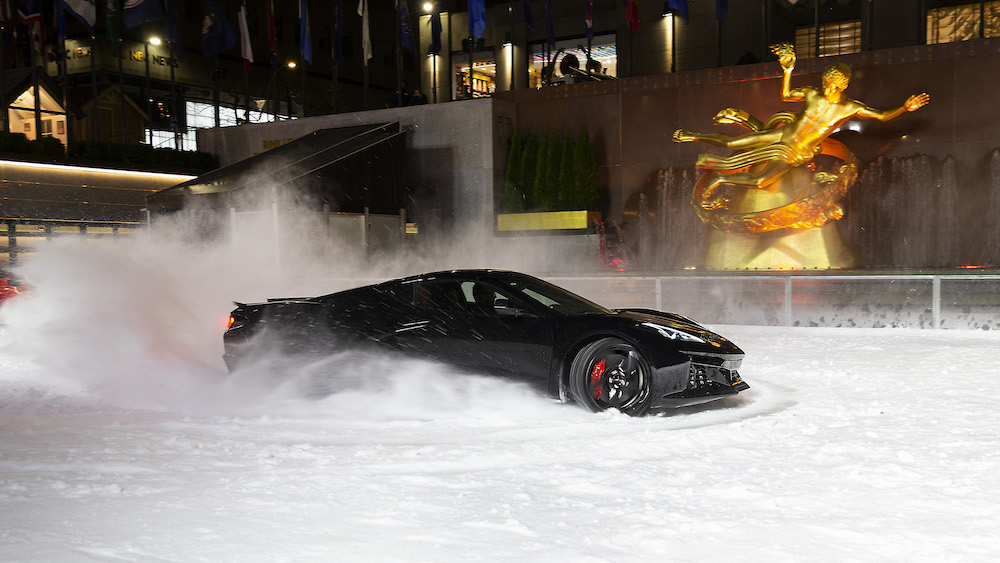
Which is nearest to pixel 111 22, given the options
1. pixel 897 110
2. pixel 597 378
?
pixel 897 110

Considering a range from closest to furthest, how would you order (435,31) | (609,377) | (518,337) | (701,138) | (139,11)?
(609,377) < (518,337) < (701,138) < (139,11) < (435,31)

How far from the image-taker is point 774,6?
30172mm

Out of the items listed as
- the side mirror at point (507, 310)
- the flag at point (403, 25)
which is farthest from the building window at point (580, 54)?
the side mirror at point (507, 310)

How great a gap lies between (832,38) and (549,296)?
27.3 meters

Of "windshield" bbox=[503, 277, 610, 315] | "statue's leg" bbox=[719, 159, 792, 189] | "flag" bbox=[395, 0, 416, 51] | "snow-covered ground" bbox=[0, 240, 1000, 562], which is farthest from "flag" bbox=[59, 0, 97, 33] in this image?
"windshield" bbox=[503, 277, 610, 315]

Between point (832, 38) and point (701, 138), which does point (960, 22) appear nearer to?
point (832, 38)

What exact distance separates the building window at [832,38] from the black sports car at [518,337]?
85.7 ft

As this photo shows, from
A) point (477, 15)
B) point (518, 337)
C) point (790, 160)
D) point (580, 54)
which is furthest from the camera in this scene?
A: point (580, 54)

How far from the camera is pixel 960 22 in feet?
A: 95.0

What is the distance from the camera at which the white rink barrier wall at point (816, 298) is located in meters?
12.6

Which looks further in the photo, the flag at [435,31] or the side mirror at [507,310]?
the flag at [435,31]

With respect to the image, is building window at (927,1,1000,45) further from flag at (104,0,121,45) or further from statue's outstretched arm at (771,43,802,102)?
flag at (104,0,121,45)

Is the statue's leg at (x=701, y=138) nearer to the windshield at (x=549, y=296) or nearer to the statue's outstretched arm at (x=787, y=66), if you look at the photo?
the statue's outstretched arm at (x=787, y=66)

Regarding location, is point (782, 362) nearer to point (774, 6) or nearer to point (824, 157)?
point (824, 157)
